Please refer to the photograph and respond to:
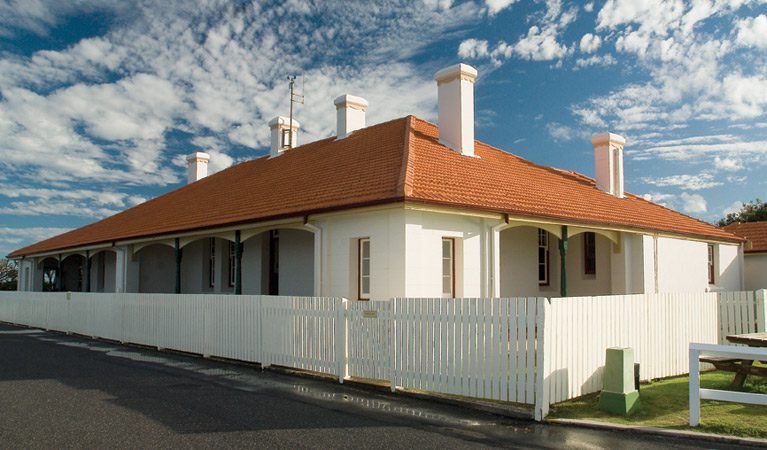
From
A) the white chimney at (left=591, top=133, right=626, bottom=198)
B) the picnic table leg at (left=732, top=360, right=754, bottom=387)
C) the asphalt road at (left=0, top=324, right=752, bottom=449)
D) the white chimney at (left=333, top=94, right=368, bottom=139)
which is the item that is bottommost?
the asphalt road at (left=0, top=324, right=752, bottom=449)

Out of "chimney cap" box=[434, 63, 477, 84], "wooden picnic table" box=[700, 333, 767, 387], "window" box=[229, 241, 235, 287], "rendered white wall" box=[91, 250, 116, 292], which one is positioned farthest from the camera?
"rendered white wall" box=[91, 250, 116, 292]

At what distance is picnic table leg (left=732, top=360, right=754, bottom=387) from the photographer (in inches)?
345

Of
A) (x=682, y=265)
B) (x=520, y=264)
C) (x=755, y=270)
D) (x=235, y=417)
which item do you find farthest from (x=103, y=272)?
(x=755, y=270)

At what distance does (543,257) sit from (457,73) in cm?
577

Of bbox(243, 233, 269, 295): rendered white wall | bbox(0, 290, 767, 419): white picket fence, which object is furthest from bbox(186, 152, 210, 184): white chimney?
bbox(0, 290, 767, 419): white picket fence

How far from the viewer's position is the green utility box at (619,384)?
7.55 metres

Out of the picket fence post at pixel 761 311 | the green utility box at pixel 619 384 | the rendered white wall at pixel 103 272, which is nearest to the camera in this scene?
the green utility box at pixel 619 384

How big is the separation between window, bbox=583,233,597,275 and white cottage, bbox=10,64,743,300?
0.11ft

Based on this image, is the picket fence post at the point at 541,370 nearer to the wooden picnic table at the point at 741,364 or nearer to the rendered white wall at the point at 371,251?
the wooden picnic table at the point at 741,364

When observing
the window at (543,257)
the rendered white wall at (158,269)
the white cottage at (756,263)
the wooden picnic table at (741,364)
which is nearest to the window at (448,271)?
the wooden picnic table at (741,364)

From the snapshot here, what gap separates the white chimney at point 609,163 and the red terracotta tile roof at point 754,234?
687cm

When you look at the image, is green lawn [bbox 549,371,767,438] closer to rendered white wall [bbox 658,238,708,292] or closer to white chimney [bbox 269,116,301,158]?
rendered white wall [bbox 658,238,708,292]

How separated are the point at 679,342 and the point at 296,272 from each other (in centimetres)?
977

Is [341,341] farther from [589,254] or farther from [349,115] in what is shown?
[589,254]
